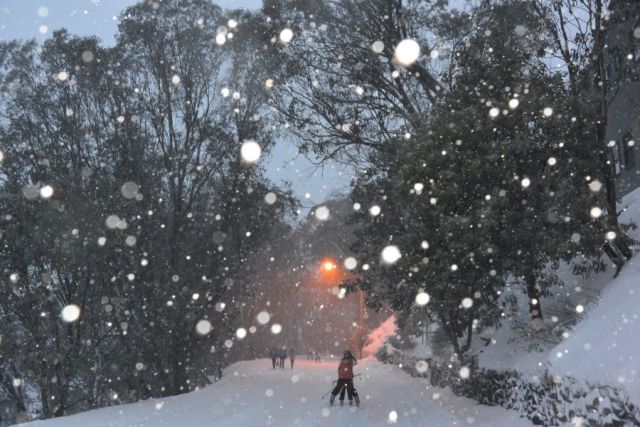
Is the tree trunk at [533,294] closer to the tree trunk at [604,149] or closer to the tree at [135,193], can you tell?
the tree trunk at [604,149]

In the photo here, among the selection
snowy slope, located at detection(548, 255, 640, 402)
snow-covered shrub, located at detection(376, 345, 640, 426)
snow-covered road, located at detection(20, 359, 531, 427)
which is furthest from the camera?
snow-covered road, located at detection(20, 359, 531, 427)

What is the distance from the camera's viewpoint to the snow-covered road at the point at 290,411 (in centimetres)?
1358

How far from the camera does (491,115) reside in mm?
15305

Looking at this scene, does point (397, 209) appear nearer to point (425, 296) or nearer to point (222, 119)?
point (425, 296)

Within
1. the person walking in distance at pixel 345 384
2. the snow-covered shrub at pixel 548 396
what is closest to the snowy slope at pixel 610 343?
the snow-covered shrub at pixel 548 396

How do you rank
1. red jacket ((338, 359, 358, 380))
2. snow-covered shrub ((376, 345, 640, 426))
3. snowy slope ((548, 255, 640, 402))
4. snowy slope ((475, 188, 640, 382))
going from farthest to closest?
red jacket ((338, 359, 358, 380))
snowy slope ((475, 188, 640, 382))
snowy slope ((548, 255, 640, 402))
snow-covered shrub ((376, 345, 640, 426))

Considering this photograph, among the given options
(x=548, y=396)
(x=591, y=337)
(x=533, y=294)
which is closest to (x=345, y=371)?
(x=533, y=294)

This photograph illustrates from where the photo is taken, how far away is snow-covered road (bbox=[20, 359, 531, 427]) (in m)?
13.6

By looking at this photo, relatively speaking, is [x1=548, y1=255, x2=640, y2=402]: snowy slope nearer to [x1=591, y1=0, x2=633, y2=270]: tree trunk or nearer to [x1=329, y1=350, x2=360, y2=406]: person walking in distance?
[x1=591, y1=0, x2=633, y2=270]: tree trunk

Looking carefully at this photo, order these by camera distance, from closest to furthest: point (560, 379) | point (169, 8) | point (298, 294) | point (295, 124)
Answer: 1. point (560, 379)
2. point (295, 124)
3. point (169, 8)
4. point (298, 294)

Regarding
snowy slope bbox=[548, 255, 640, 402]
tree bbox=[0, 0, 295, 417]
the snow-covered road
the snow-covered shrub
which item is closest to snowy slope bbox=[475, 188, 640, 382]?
snowy slope bbox=[548, 255, 640, 402]

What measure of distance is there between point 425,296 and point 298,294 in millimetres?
54788

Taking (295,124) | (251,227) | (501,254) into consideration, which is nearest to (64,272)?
(251,227)

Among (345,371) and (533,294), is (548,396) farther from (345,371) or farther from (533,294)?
(345,371)
